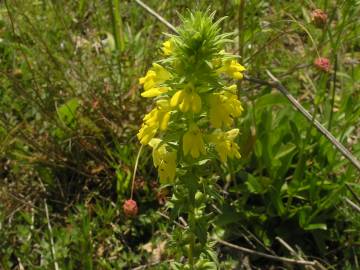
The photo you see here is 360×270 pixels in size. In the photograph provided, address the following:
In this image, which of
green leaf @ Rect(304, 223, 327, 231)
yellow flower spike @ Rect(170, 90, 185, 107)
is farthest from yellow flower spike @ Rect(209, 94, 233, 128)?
green leaf @ Rect(304, 223, 327, 231)

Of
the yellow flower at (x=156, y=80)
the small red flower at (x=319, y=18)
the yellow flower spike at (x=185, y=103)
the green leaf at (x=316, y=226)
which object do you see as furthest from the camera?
the green leaf at (x=316, y=226)

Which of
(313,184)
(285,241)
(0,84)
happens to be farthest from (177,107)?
(0,84)

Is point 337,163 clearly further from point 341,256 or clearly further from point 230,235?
point 230,235

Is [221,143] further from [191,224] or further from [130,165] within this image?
[130,165]

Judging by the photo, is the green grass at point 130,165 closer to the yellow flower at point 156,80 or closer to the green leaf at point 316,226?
the green leaf at point 316,226

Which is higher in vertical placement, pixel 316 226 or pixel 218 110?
pixel 218 110

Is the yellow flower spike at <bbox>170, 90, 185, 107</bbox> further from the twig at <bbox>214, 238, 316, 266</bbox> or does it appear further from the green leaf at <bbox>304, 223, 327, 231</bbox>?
the green leaf at <bbox>304, 223, 327, 231</bbox>

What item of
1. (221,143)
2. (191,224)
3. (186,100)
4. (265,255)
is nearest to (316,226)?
(265,255)

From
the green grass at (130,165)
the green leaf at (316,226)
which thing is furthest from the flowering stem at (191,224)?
the green leaf at (316,226)
